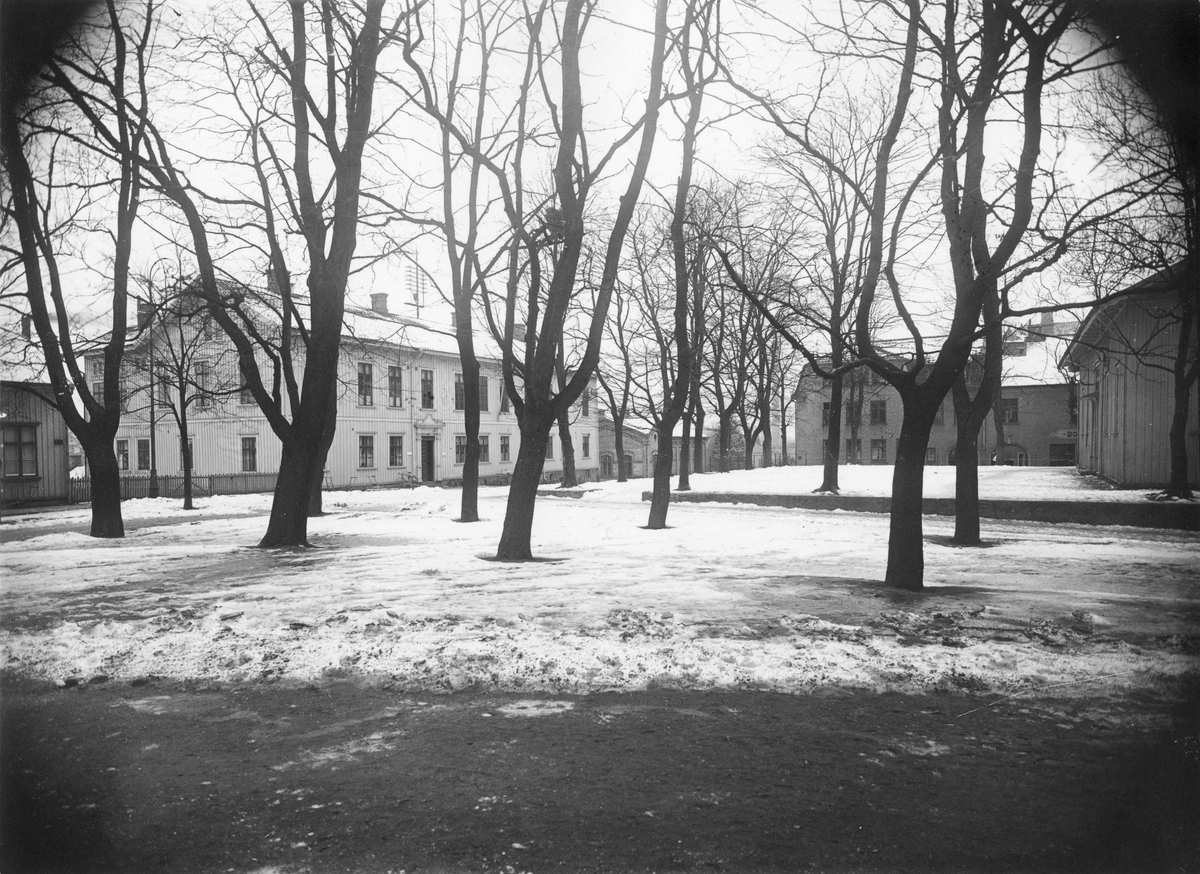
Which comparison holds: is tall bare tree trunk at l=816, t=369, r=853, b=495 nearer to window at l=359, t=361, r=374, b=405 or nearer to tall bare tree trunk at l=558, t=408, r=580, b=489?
tall bare tree trunk at l=558, t=408, r=580, b=489

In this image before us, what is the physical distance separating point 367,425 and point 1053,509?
31.0 m

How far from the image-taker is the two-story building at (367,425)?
120ft

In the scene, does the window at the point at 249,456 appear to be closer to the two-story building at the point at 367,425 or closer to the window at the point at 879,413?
the two-story building at the point at 367,425

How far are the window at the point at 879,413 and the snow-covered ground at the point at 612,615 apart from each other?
47.7 m

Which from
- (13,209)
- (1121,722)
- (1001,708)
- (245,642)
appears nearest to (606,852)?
(1001,708)

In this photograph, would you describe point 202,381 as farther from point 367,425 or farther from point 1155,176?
point 1155,176

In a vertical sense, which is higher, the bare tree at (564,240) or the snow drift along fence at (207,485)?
the bare tree at (564,240)

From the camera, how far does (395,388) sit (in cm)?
4184

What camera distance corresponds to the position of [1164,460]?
19984 millimetres

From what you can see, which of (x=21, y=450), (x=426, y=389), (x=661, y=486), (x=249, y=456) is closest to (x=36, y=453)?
(x=21, y=450)

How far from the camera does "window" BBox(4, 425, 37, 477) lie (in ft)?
95.0

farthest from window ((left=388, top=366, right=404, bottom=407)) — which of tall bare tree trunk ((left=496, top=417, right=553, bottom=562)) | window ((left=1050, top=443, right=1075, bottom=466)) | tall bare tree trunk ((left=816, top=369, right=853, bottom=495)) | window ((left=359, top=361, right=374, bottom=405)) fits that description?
window ((left=1050, top=443, right=1075, bottom=466))

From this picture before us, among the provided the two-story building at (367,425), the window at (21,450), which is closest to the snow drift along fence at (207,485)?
the two-story building at (367,425)

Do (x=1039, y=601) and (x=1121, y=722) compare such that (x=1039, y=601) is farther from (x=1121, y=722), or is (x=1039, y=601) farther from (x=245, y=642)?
(x=245, y=642)
